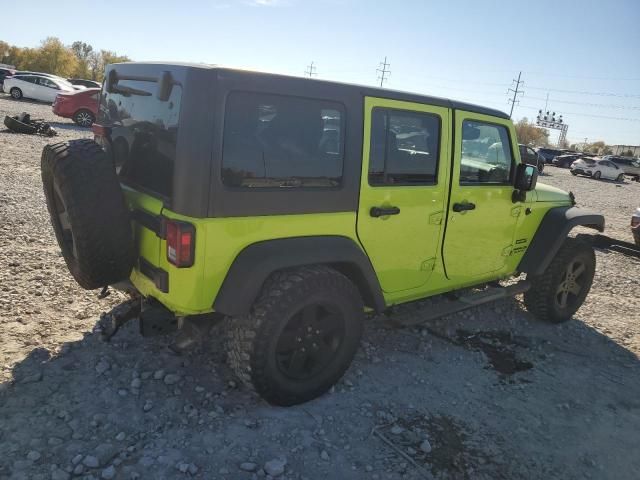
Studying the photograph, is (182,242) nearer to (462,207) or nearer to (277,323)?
(277,323)

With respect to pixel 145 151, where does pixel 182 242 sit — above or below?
below

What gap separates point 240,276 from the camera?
8.92 ft

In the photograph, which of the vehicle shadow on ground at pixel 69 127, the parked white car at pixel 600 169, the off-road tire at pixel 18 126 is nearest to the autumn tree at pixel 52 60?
the vehicle shadow on ground at pixel 69 127

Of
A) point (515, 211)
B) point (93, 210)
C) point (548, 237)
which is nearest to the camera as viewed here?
point (93, 210)

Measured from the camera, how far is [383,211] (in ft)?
10.8

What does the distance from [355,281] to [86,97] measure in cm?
1726

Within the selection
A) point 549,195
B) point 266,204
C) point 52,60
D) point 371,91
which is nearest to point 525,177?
point 549,195

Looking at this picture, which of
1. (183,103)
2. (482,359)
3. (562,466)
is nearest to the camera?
(183,103)

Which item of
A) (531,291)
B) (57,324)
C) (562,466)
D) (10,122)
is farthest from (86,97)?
(562,466)

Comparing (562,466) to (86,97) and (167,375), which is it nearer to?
(167,375)

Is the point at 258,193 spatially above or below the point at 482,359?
above

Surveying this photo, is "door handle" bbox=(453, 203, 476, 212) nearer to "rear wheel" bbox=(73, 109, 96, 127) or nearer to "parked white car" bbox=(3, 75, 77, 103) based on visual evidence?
"rear wheel" bbox=(73, 109, 96, 127)

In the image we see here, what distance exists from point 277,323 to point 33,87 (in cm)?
2782

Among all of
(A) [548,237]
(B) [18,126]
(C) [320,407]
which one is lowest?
(C) [320,407]
